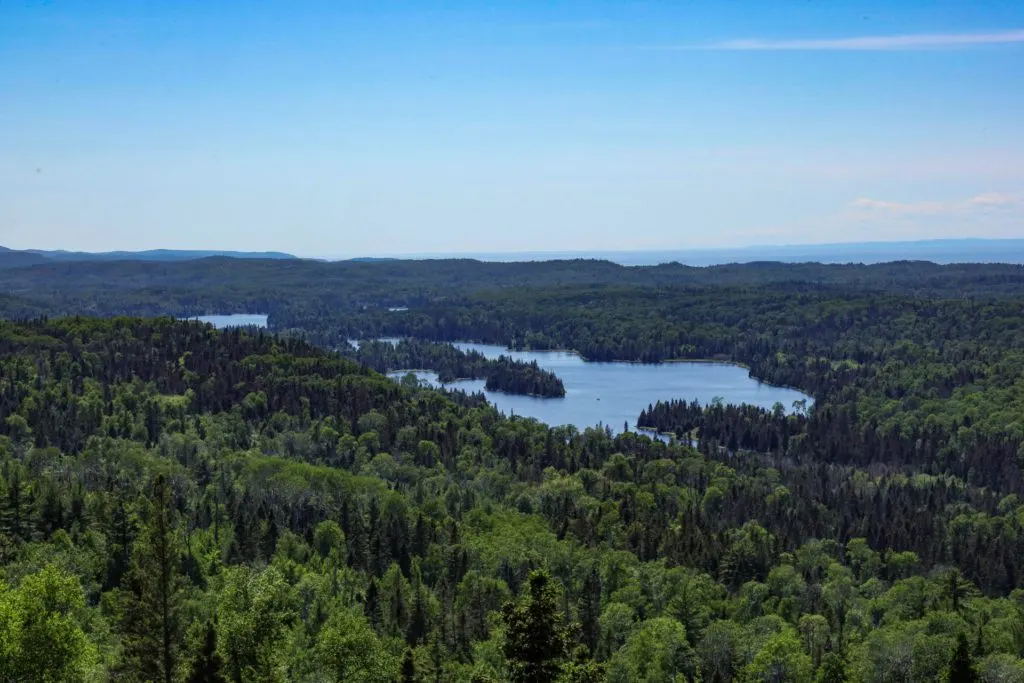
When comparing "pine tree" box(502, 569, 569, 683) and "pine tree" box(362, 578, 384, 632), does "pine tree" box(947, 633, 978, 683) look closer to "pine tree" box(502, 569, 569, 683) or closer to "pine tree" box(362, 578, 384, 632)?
"pine tree" box(502, 569, 569, 683)

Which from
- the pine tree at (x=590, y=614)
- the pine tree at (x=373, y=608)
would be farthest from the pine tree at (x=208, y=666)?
the pine tree at (x=590, y=614)

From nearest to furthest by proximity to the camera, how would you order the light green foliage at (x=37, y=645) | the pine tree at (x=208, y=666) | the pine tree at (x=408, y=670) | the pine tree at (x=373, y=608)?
the pine tree at (x=208, y=666) → the light green foliage at (x=37, y=645) → the pine tree at (x=408, y=670) → the pine tree at (x=373, y=608)

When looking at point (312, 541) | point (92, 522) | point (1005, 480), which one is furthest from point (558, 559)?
point (1005, 480)

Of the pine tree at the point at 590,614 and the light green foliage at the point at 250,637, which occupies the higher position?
the light green foliage at the point at 250,637

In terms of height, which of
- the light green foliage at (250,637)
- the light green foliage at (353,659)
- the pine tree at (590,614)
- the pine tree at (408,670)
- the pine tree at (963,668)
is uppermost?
the pine tree at (408,670)

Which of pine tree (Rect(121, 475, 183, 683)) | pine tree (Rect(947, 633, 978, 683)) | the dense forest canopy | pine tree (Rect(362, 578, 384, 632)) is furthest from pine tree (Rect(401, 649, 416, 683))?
pine tree (Rect(362, 578, 384, 632))

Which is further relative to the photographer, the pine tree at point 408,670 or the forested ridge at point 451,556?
the forested ridge at point 451,556

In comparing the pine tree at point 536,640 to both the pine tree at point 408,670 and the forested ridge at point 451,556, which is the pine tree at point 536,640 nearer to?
the forested ridge at point 451,556
